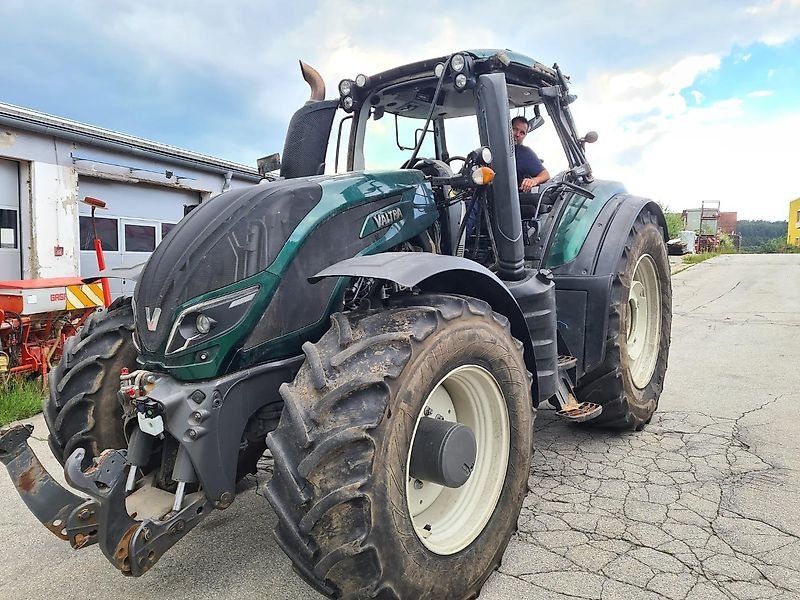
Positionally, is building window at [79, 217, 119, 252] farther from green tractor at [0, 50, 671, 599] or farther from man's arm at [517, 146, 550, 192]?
man's arm at [517, 146, 550, 192]

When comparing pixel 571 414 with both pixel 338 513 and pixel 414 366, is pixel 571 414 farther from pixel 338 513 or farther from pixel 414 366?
pixel 338 513

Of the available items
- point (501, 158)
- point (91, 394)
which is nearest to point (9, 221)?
point (91, 394)

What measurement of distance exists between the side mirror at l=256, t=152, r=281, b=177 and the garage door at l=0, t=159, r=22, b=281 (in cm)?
664

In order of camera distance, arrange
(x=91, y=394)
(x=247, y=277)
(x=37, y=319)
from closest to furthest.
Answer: (x=247, y=277)
(x=91, y=394)
(x=37, y=319)

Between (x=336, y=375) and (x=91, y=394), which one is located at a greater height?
(x=336, y=375)

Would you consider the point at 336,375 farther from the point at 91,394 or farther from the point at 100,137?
the point at 100,137

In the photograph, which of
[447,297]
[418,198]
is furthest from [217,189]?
[447,297]

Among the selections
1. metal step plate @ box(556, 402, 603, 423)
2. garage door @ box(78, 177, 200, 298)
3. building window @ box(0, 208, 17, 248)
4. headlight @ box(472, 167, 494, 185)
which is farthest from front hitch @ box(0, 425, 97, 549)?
building window @ box(0, 208, 17, 248)

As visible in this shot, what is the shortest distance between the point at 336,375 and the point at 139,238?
9543 mm

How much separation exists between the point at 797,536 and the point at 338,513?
2.33 metres

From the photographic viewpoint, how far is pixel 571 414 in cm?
375

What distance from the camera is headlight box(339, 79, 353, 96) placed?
398 cm

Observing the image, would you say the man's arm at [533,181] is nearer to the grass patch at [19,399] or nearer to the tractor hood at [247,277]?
the tractor hood at [247,277]

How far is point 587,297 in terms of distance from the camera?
396 centimetres
